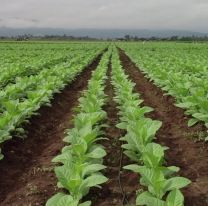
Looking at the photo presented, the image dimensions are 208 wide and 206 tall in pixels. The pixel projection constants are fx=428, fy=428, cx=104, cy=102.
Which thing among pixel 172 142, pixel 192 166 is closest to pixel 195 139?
pixel 172 142

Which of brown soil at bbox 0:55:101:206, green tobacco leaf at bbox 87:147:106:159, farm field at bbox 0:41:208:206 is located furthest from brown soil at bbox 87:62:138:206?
brown soil at bbox 0:55:101:206

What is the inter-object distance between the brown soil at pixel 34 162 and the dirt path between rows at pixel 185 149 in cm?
133

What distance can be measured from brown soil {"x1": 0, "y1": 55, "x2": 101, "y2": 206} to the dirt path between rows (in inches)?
52.3

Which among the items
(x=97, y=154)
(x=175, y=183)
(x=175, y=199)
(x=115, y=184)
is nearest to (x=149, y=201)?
(x=175, y=199)

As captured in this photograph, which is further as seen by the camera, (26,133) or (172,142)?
(26,133)

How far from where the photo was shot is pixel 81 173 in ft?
12.5

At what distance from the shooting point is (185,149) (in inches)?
211

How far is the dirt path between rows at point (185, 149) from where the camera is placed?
12.7ft

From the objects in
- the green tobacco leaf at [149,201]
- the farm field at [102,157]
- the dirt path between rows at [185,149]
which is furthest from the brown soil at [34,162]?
the dirt path between rows at [185,149]

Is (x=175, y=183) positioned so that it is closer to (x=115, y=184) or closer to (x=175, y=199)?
(x=175, y=199)

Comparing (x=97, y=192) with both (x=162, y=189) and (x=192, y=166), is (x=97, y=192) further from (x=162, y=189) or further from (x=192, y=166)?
(x=192, y=166)

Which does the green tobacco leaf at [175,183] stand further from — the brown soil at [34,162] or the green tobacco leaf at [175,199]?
the brown soil at [34,162]

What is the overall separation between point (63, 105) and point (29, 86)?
0.85 m

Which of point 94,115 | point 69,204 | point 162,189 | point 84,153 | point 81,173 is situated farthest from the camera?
point 94,115
